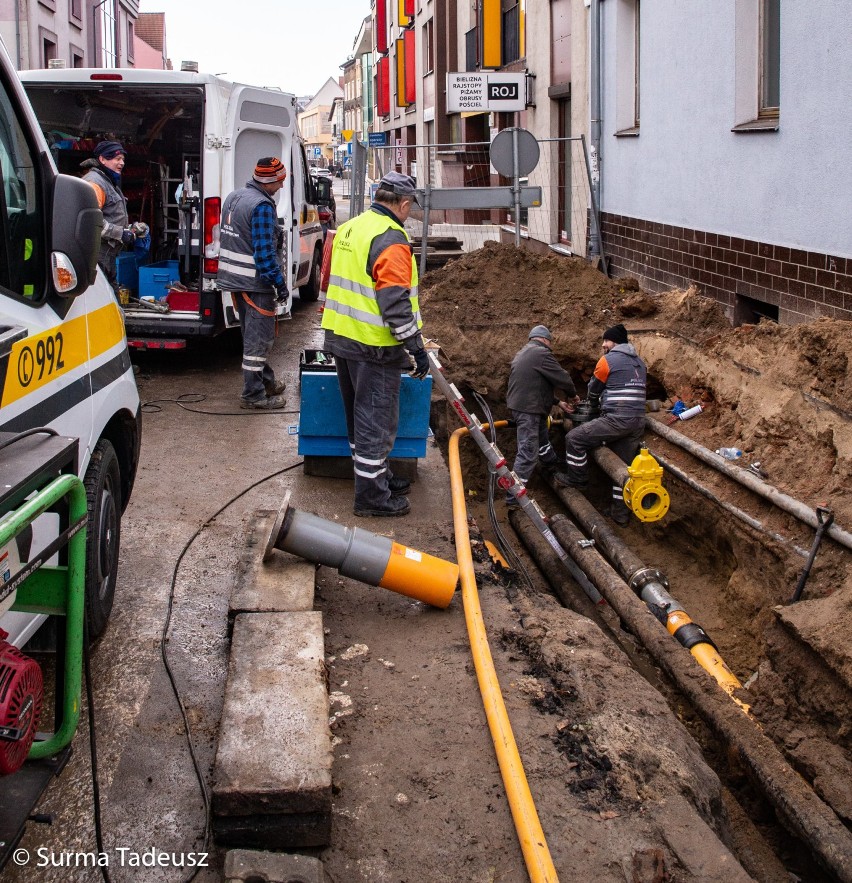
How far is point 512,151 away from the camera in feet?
44.8

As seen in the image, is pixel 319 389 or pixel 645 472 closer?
pixel 319 389

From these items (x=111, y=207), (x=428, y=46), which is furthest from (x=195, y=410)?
(x=428, y=46)

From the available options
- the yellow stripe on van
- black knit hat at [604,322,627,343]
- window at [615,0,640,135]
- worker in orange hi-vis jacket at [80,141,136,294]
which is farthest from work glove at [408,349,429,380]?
window at [615,0,640,135]

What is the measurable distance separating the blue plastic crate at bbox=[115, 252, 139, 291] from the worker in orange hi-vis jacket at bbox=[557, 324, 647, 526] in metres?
4.87

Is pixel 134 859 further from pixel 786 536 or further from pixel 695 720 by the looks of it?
pixel 786 536

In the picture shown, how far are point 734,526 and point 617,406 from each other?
1.90m

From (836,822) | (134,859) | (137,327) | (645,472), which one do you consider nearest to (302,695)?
(134,859)

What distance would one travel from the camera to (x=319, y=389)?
646 centimetres

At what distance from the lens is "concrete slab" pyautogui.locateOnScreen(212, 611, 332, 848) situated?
3064mm

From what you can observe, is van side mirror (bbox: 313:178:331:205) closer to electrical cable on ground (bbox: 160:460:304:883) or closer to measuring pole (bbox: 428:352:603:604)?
measuring pole (bbox: 428:352:603:604)

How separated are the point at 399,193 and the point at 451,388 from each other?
1526 mm

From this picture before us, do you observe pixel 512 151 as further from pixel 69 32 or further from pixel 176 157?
pixel 69 32

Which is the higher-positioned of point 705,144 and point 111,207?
point 705,144

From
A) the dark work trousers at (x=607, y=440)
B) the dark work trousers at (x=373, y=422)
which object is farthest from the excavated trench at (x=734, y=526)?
the dark work trousers at (x=373, y=422)
